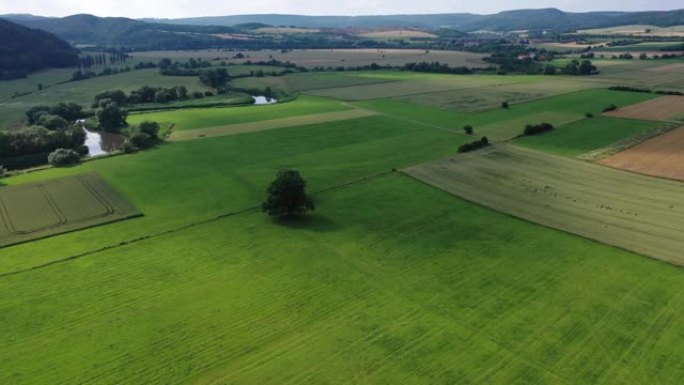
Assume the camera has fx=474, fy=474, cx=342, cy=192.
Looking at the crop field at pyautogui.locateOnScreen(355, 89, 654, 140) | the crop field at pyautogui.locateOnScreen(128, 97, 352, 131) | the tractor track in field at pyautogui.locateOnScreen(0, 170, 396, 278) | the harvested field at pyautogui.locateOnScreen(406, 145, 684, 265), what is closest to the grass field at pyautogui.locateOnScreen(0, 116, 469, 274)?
the tractor track in field at pyautogui.locateOnScreen(0, 170, 396, 278)

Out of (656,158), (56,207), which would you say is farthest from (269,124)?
(656,158)

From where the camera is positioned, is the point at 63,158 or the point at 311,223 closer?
the point at 311,223

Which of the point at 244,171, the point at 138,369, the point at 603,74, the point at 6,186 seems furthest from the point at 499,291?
the point at 603,74

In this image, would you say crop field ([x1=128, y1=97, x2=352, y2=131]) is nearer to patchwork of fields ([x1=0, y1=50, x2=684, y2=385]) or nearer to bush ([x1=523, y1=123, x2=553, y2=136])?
patchwork of fields ([x1=0, y1=50, x2=684, y2=385])

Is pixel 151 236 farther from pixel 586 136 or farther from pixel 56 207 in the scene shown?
pixel 586 136

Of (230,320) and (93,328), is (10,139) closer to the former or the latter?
(93,328)

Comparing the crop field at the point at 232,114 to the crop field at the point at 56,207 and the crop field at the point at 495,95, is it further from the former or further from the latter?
the crop field at the point at 56,207
